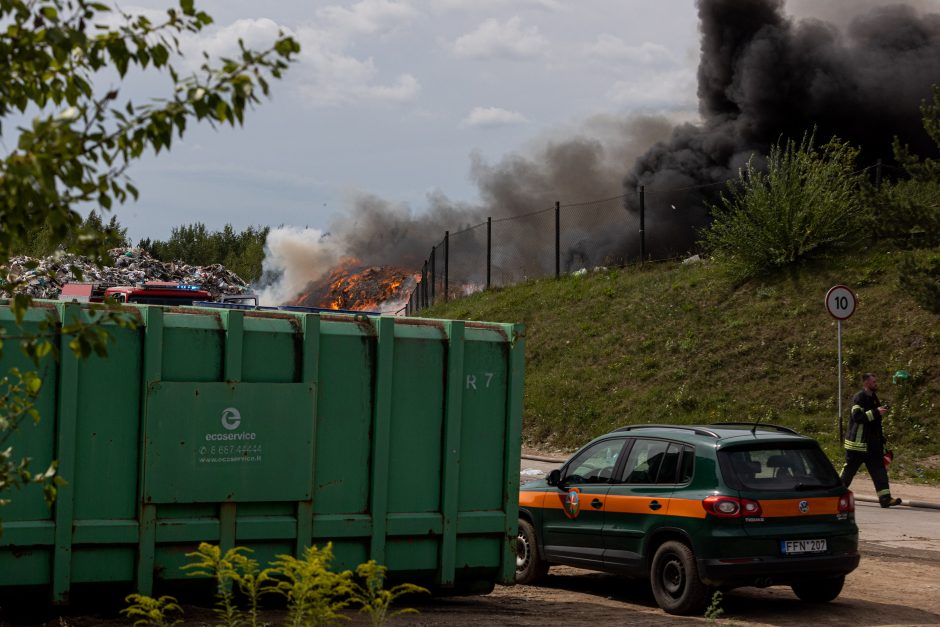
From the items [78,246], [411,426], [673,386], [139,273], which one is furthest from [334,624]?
[139,273]

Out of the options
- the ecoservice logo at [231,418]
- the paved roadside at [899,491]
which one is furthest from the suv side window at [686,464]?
the paved roadside at [899,491]

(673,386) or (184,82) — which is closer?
(184,82)

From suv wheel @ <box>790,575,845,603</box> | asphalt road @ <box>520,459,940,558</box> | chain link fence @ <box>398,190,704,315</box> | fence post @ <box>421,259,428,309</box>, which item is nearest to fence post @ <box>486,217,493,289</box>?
chain link fence @ <box>398,190,704,315</box>

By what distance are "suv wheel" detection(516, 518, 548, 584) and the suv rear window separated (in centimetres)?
225

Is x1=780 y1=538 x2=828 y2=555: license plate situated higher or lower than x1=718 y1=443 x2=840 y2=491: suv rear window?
lower

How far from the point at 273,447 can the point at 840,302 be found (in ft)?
46.6

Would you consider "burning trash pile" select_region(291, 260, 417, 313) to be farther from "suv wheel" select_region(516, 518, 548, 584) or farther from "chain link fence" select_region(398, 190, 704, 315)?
"suv wheel" select_region(516, 518, 548, 584)

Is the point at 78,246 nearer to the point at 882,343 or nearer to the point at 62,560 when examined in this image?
the point at 62,560

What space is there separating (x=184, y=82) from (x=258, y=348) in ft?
14.3

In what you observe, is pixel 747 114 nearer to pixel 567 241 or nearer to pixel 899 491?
pixel 567 241

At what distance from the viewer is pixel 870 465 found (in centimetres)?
1628

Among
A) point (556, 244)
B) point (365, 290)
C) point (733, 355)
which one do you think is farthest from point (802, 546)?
point (365, 290)

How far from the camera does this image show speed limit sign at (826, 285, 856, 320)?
19922 mm

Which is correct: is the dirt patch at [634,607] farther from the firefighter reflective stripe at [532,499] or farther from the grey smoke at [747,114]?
the grey smoke at [747,114]
